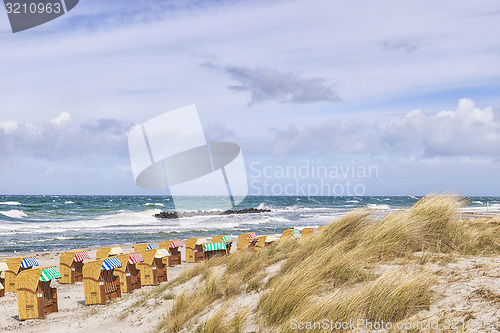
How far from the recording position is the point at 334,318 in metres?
4.44

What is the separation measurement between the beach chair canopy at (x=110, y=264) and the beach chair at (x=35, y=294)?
1.07 metres

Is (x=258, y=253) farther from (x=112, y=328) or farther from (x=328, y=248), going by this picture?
(x=112, y=328)

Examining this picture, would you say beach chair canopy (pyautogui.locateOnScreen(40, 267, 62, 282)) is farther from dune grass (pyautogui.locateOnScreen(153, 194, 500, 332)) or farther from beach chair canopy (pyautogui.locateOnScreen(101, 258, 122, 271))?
dune grass (pyautogui.locateOnScreen(153, 194, 500, 332))

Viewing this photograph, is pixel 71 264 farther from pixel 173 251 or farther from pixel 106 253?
pixel 173 251

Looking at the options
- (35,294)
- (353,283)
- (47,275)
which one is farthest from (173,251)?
(353,283)

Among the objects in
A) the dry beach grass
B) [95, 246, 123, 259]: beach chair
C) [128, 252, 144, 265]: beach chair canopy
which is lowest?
[95, 246, 123, 259]: beach chair

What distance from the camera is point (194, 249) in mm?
16844

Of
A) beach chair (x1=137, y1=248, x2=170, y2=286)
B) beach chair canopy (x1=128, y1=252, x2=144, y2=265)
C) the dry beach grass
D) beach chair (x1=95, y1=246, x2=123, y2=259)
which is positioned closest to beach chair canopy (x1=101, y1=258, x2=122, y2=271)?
beach chair canopy (x1=128, y1=252, x2=144, y2=265)

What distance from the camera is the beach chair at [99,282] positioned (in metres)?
10.1

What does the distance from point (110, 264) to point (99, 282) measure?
524mm

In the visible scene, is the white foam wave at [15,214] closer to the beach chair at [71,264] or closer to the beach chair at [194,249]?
the beach chair at [194,249]

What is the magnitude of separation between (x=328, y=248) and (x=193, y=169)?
887cm

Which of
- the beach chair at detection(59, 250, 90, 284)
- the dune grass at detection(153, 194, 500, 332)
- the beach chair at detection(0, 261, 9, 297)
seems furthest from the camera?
the beach chair at detection(59, 250, 90, 284)

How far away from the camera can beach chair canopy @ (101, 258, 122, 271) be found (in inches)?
405
